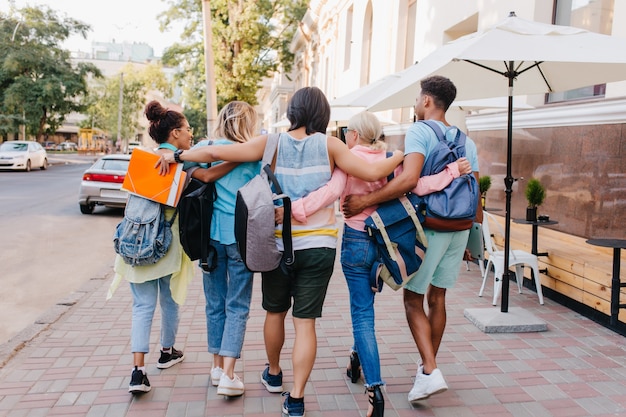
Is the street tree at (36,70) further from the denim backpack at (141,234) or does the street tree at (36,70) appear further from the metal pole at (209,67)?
the denim backpack at (141,234)

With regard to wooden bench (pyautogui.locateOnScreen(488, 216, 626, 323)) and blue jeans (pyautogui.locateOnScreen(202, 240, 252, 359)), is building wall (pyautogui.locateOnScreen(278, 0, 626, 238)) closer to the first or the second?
wooden bench (pyautogui.locateOnScreen(488, 216, 626, 323))

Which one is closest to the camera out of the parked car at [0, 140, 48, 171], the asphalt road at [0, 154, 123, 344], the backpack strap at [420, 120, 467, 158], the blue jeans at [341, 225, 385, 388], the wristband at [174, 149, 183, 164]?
the blue jeans at [341, 225, 385, 388]

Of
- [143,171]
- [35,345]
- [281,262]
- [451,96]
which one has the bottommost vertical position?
[35,345]

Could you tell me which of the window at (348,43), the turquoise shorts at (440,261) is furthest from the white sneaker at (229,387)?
the window at (348,43)

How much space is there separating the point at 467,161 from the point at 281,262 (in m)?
1.27

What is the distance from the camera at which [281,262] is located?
3.15m

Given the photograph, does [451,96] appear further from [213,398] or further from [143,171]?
[213,398]

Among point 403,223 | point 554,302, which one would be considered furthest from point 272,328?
point 554,302

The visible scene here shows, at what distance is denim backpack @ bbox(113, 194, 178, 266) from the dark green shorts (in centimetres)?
78

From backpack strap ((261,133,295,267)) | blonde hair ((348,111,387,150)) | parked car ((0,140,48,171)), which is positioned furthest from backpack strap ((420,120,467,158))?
parked car ((0,140,48,171))

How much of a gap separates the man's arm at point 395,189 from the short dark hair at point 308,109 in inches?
18.9

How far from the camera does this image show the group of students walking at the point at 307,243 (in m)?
3.22

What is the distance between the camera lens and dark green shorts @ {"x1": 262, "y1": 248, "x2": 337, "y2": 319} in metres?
3.19

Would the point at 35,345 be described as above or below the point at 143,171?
below
